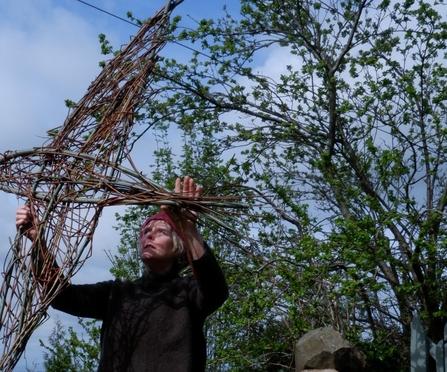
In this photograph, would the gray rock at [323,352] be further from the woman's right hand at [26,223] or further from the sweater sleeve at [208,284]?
the woman's right hand at [26,223]

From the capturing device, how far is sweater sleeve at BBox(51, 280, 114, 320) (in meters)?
2.27

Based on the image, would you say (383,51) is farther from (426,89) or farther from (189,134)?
(189,134)

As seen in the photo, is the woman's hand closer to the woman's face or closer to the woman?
the woman

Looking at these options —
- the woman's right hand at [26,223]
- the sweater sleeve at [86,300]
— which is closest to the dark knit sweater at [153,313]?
the sweater sleeve at [86,300]

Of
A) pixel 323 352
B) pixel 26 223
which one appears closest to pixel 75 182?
pixel 26 223

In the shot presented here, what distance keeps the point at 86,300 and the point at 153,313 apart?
0.74 ft

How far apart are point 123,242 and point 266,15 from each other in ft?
8.99

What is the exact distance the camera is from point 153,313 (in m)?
2.22

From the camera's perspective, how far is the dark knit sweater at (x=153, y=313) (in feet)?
7.07

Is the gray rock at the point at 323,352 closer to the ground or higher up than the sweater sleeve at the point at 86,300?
higher up

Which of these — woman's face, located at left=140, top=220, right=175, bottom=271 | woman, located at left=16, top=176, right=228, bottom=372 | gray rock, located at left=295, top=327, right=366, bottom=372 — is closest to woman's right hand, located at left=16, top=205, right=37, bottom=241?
woman, located at left=16, top=176, right=228, bottom=372

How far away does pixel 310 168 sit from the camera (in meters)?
7.46

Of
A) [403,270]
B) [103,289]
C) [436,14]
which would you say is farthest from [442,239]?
[103,289]

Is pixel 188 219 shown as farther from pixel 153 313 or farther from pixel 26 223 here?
pixel 26 223
